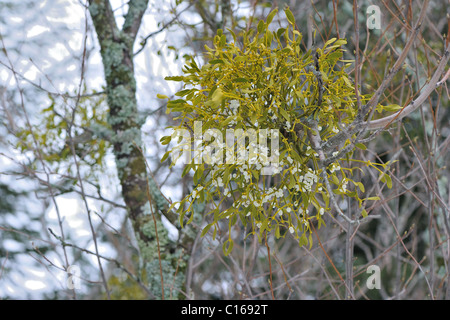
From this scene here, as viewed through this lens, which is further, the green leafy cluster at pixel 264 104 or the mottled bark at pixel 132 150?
the mottled bark at pixel 132 150

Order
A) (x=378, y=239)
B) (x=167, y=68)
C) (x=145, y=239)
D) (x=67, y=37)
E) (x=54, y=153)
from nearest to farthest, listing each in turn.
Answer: (x=145, y=239), (x=54, y=153), (x=167, y=68), (x=67, y=37), (x=378, y=239)

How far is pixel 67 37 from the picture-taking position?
3.18 m

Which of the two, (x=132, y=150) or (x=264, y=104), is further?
(x=132, y=150)

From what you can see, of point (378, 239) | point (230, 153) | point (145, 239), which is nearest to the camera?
point (230, 153)

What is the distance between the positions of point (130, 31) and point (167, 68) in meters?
0.96

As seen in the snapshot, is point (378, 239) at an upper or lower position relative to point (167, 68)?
lower

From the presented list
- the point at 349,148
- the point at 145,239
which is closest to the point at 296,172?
the point at 349,148

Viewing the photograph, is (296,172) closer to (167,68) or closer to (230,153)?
(230,153)

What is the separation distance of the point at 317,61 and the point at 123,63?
1175mm

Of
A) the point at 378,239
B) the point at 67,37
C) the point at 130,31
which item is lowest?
the point at 378,239

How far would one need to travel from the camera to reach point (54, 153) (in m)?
2.25

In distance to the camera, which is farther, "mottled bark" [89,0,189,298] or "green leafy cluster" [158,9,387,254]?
"mottled bark" [89,0,189,298]

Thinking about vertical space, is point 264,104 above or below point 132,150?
below

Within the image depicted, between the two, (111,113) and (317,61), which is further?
(111,113)
